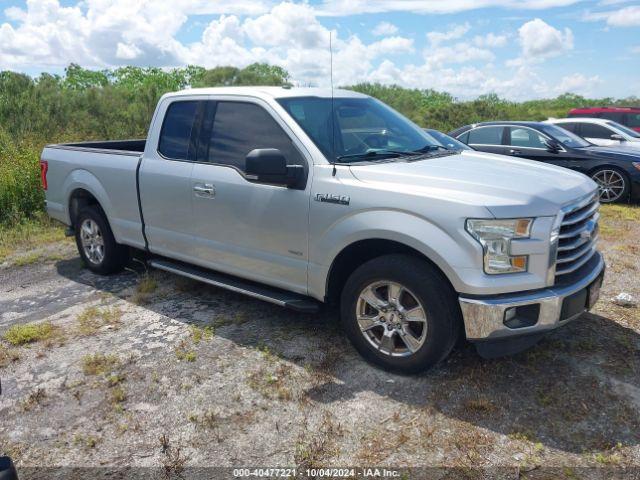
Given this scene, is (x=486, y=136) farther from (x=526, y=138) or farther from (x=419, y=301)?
(x=419, y=301)

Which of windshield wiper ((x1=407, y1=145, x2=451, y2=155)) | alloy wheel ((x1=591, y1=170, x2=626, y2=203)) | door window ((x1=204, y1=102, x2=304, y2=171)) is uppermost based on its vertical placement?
door window ((x1=204, y1=102, x2=304, y2=171))

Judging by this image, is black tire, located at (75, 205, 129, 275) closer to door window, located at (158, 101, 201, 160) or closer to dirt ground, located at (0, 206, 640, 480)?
Answer: dirt ground, located at (0, 206, 640, 480)

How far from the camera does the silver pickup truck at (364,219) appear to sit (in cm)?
329

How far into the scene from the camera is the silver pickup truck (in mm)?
3289

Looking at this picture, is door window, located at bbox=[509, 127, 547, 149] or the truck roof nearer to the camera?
the truck roof

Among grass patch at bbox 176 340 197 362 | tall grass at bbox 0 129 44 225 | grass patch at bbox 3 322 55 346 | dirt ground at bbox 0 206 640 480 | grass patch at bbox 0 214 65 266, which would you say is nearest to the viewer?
dirt ground at bbox 0 206 640 480

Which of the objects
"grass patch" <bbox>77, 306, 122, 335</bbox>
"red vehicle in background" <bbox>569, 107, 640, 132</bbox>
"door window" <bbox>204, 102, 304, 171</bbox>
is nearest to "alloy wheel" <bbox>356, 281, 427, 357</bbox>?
"door window" <bbox>204, 102, 304, 171</bbox>

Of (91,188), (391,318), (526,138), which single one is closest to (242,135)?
(391,318)

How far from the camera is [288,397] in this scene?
3.56 metres

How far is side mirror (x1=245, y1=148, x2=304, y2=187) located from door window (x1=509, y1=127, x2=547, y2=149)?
7.85 metres

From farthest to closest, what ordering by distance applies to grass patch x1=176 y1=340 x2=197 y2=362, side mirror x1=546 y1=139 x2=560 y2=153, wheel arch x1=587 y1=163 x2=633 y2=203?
side mirror x1=546 y1=139 x2=560 y2=153, wheel arch x1=587 y1=163 x2=633 y2=203, grass patch x1=176 y1=340 x2=197 y2=362

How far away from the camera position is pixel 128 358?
4129mm

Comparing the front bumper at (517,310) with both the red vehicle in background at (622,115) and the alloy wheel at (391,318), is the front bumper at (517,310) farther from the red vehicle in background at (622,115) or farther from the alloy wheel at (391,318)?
the red vehicle in background at (622,115)

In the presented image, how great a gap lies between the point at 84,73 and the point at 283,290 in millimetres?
29504
